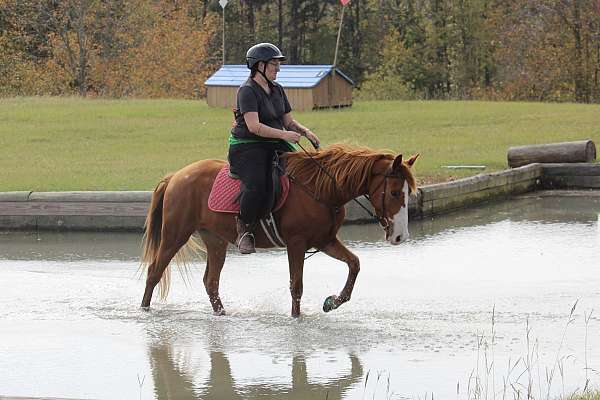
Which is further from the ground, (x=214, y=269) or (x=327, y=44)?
(x=214, y=269)

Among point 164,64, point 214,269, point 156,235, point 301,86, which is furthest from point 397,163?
point 164,64

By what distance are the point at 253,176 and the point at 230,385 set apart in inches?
91.4

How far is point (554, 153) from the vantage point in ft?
63.6

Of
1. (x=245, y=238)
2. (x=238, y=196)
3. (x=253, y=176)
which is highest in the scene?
(x=253, y=176)

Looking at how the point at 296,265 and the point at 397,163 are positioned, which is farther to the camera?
the point at 296,265

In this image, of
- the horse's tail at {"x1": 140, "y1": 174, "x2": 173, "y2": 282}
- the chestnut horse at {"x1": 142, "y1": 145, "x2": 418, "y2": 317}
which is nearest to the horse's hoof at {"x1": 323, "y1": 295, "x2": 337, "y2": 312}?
the chestnut horse at {"x1": 142, "y1": 145, "x2": 418, "y2": 317}

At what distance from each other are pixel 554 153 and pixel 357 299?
941 cm

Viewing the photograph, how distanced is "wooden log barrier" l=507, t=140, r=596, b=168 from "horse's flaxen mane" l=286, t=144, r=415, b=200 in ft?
33.2

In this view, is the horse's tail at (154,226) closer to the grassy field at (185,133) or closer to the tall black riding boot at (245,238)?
the tall black riding boot at (245,238)

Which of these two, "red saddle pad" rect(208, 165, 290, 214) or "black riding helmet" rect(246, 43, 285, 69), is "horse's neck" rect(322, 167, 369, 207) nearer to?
"red saddle pad" rect(208, 165, 290, 214)

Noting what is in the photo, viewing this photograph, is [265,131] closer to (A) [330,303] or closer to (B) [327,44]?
(A) [330,303]

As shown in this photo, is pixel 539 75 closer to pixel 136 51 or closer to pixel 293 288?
pixel 136 51

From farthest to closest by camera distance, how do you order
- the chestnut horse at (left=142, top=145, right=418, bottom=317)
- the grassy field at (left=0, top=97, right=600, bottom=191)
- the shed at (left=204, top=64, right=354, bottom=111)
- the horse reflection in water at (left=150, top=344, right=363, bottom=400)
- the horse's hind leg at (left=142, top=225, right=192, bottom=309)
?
the shed at (left=204, top=64, right=354, bottom=111) < the grassy field at (left=0, top=97, right=600, bottom=191) < the horse's hind leg at (left=142, top=225, right=192, bottom=309) < the chestnut horse at (left=142, top=145, right=418, bottom=317) < the horse reflection in water at (left=150, top=344, right=363, bottom=400)

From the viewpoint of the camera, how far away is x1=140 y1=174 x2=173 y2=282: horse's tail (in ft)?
34.9
